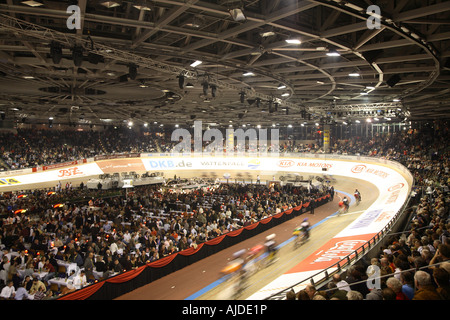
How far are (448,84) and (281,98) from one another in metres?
11.7

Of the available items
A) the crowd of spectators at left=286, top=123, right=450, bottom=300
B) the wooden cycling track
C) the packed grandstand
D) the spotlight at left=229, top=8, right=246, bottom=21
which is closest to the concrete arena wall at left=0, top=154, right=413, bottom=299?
the wooden cycling track

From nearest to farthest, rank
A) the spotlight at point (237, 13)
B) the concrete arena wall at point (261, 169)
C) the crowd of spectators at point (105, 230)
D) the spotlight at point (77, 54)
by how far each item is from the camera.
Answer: the spotlight at point (237, 13), the spotlight at point (77, 54), the crowd of spectators at point (105, 230), the concrete arena wall at point (261, 169)

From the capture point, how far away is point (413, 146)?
33281mm

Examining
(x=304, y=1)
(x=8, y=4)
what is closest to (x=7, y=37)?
(x=8, y=4)

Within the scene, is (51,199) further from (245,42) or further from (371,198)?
(371,198)

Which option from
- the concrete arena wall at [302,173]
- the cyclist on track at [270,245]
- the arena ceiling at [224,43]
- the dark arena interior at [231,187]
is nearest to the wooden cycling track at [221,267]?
the dark arena interior at [231,187]

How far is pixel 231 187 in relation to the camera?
3020cm

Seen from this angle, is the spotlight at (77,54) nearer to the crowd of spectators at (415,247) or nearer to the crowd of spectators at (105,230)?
the crowd of spectators at (105,230)

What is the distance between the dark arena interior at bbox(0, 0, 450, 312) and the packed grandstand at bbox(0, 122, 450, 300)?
7cm

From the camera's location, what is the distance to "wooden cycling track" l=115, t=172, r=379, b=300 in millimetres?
11469

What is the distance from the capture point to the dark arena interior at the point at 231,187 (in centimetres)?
785

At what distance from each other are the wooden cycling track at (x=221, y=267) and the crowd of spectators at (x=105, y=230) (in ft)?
3.47

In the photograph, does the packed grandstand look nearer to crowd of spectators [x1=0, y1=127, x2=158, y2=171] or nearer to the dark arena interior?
the dark arena interior
